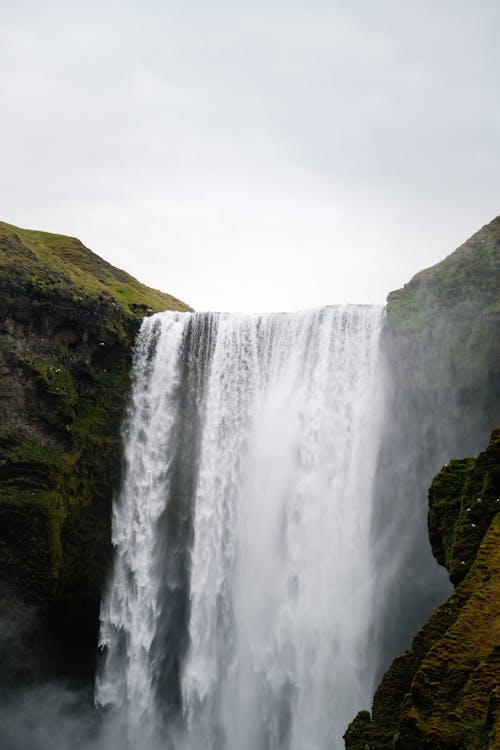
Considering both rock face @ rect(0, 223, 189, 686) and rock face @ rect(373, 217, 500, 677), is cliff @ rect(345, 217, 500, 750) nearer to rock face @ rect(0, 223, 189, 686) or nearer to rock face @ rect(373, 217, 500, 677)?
rock face @ rect(373, 217, 500, 677)

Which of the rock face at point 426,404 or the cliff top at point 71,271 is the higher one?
the cliff top at point 71,271

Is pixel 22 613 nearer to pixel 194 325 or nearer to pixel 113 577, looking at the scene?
pixel 113 577

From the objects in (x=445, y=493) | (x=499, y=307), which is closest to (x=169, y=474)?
(x=499, y=307)

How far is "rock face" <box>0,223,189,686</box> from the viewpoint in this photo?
70.4ft

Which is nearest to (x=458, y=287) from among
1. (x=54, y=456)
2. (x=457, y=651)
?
(x=54, y=456)

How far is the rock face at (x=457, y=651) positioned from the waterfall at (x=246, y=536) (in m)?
11.2

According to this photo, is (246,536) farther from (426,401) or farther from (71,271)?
(71,271)

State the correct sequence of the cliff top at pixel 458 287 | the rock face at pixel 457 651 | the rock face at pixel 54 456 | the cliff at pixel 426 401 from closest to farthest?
the rock face at pixel 457 651
the cliff at pixel 426 401
the cliff top at pixel 458 287
the rock face at pixel 54 456

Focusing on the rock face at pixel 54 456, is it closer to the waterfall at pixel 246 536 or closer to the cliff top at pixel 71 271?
the cliff top at pixel 71 271

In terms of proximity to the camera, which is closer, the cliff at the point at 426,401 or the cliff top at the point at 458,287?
the cliff at the point at 426,401

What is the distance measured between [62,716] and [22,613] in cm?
401

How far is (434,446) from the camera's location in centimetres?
2083

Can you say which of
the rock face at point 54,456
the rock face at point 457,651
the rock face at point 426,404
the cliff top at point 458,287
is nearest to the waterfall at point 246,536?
the rock face at point 426,404

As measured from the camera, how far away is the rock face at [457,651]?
5988mm
